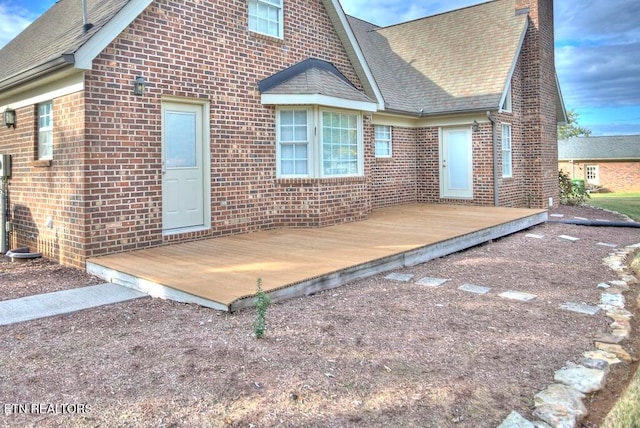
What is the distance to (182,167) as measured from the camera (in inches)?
317

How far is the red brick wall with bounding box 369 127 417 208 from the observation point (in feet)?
44.2

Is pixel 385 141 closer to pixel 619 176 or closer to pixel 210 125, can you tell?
pixel 210 125

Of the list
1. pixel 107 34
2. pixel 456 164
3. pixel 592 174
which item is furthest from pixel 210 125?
pixel 592 174

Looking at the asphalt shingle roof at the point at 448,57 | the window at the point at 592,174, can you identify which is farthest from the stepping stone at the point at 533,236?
the window at the point at 592,174

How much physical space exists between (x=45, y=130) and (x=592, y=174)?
4182 cm

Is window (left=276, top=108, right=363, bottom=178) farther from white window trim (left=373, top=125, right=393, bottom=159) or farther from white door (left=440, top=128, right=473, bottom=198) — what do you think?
white door (left=440, top=128, right=473, bottom=198)

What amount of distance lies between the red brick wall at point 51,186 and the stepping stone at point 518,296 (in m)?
5.68

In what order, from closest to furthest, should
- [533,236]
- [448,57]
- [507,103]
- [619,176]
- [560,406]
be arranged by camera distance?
[560,406] < [533,236] < [507,103] < [448,57] < [619,176]

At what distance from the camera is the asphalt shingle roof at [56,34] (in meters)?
6.80

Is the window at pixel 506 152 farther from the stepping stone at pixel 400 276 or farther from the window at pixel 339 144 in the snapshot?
the stepping stone at pixel 400 276

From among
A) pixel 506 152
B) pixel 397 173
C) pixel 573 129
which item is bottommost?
pixel 397 173

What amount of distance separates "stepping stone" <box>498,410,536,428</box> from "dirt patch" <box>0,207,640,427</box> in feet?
0.19

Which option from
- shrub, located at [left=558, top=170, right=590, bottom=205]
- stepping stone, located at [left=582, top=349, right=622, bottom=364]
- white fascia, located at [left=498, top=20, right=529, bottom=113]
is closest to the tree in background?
shrub, located at [left=558, top=170, right=590, bottom=205]

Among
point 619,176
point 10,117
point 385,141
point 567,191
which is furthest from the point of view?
point 619,176
